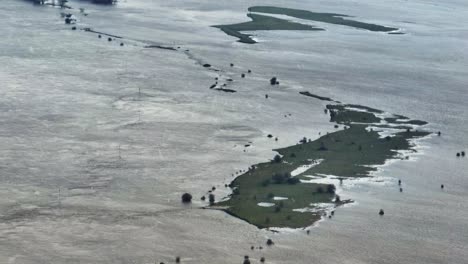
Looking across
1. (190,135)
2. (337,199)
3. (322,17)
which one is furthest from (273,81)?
(322,17)

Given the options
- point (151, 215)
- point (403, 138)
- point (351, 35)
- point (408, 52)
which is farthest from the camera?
point (351, 35)

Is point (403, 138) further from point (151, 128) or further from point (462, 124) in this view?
point (151, 128)

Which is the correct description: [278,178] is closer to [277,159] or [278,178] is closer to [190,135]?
[277,159]

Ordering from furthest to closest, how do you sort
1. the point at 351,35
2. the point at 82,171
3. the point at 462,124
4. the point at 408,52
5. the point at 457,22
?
the point at 457,22 → the point at 351,35 → the point at 408,52 → the point at 462,124 → the point at 82,171

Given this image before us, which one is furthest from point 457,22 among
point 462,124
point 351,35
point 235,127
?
point 235,127

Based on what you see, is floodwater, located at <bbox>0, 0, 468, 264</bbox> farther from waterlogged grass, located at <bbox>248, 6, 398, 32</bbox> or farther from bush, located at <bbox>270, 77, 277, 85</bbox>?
waterlogged grass, located at <bbox>248, 6, 398, 32</bbox>
